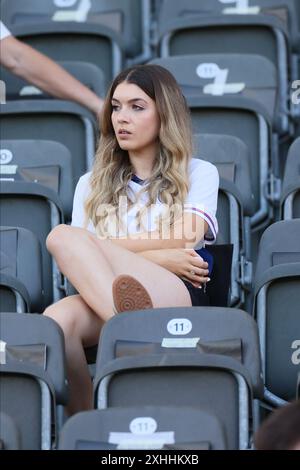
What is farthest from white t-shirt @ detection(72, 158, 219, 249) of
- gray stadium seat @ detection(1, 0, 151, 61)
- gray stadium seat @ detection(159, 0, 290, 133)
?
gray stadium seat @ detection(1, 0, 151, 61)

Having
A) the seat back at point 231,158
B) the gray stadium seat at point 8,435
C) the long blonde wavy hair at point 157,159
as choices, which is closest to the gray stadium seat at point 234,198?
the seat back at point 231,158

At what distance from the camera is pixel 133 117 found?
4.70 m

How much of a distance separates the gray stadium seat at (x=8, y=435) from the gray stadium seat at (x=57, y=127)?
2.15 m

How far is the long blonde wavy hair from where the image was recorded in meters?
4.60

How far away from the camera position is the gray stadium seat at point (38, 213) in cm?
473

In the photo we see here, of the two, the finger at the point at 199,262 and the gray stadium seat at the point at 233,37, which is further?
the gray stadium seat at the point at 233,37

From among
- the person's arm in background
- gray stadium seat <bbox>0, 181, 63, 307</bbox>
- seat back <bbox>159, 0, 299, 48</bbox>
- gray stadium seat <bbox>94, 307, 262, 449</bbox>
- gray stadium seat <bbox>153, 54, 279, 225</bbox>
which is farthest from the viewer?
seat back <bbox>159, 0, 299, 48</bbox>

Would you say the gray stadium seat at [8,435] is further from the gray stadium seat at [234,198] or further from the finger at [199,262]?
the gray stadium seat at [234,198]

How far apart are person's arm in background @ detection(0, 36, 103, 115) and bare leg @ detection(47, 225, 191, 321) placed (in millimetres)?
1299

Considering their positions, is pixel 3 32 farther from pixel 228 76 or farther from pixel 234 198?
pixel 234 198

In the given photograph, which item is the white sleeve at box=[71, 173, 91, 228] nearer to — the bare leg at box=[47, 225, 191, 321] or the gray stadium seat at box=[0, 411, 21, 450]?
the bare leg at box=[47, 225, 191, 321]
